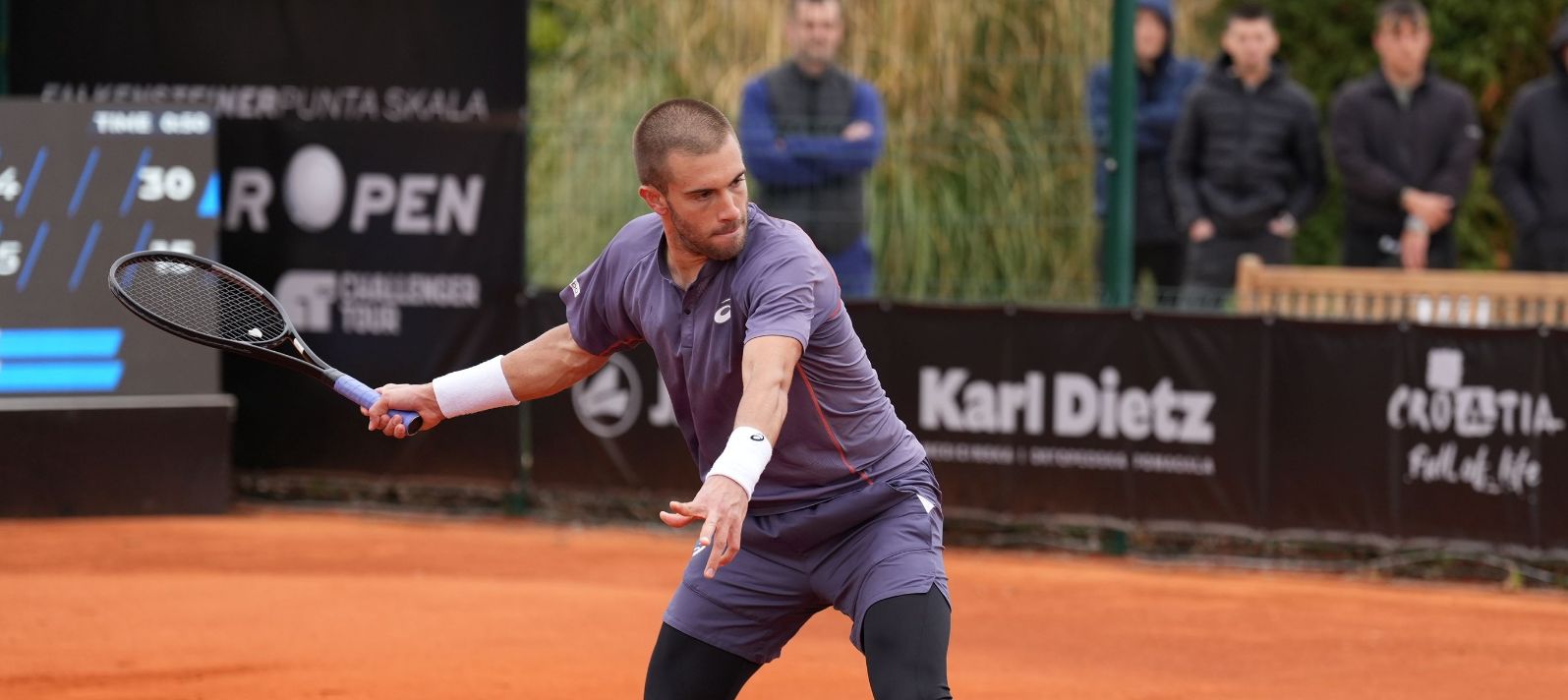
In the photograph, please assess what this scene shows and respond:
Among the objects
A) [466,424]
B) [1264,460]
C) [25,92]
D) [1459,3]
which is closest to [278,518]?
[466,424]

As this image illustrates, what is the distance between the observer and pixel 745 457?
4.28m

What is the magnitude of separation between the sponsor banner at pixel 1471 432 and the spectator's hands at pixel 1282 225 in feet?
4.30

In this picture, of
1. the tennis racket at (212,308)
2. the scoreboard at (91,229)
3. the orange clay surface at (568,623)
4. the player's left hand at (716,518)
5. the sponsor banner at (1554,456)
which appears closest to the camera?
the player's left hand at (716,518)

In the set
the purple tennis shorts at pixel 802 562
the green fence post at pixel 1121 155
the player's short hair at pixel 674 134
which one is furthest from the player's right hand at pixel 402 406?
the green fence post at pixel 1121 155

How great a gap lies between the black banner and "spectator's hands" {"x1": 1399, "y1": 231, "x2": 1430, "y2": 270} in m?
1.06

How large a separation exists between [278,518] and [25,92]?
120 inches

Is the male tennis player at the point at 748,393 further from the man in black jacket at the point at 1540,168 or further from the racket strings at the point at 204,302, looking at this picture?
the man in black jacket at the point at 1540,168

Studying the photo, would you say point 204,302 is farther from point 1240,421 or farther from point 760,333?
point 1240,421

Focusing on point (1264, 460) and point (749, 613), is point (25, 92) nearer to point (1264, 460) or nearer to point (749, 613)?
point (1264, 460)

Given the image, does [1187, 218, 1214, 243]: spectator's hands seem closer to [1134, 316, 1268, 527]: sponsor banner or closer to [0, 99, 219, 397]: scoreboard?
[1134, 316, 1268, 527]: sponsor banner

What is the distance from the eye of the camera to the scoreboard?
35.1ft

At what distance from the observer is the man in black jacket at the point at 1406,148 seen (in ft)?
34.8

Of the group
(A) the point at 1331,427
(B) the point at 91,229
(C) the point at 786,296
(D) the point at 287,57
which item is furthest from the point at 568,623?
(D) the point at 287,57

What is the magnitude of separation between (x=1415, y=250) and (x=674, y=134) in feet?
22.8
